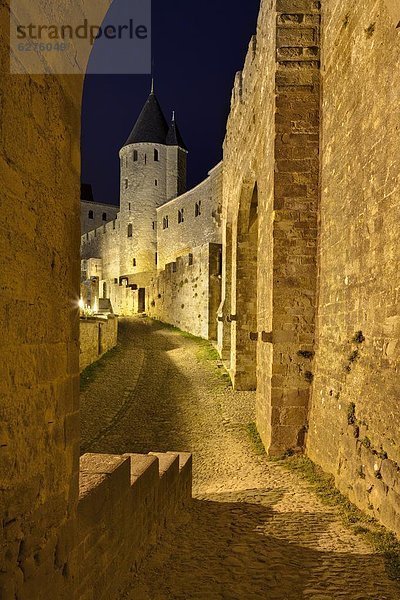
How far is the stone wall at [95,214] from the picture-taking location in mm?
47125

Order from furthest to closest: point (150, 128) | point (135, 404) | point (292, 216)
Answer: point (150, 128)
point (135, 404)
point (292, 216)

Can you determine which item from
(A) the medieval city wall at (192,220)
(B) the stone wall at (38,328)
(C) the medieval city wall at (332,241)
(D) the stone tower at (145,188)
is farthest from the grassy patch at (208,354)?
(D) the stone tower at (145,188)

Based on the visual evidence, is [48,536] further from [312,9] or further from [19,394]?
[312,9]

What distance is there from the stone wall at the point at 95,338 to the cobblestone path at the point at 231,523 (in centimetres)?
211

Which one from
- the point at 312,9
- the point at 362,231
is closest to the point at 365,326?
the point at 362,231

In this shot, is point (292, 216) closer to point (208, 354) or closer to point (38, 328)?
point (38, 328)

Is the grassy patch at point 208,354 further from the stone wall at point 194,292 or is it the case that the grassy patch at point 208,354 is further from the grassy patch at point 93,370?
the grassy patch at point 93,370

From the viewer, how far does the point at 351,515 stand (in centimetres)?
423

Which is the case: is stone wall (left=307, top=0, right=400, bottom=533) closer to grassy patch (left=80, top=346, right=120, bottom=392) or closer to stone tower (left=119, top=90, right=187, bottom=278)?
grassy patch (left=80, top=346, right=120, bottom=392)

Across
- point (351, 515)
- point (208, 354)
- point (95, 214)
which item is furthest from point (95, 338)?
point (95, 214)

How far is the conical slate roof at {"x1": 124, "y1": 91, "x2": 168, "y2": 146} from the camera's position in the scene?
37.0 meters

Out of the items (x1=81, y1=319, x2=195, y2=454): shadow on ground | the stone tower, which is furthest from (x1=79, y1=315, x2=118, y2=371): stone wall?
the stone tower

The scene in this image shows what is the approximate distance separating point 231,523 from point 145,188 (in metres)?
34.8

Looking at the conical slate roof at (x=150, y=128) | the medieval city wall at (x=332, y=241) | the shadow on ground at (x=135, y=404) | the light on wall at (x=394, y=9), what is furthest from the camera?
the conical slate roof at (x=150, y=128)
